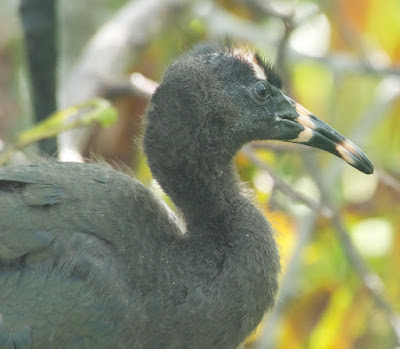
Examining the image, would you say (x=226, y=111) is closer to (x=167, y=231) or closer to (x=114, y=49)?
(x=167, y=231)

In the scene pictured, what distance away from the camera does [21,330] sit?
7.98 ft

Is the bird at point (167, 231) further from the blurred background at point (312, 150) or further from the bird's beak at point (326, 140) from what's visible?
the blurred background at point (312, 150)

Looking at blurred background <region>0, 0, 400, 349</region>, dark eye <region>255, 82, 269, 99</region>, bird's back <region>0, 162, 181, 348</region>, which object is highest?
dark eye <region>255, 82, 269, 99</region>

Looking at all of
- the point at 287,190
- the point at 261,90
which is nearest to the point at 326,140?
the point at 261,90

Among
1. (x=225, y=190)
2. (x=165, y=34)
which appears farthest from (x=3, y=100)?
(x=225, y=190)

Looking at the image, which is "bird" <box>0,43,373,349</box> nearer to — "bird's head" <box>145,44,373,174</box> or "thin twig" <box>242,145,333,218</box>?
"bird's head" <box>145,44,373,174</box>

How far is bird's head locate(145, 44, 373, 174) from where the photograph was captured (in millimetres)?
2709

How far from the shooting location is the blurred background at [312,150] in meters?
3.78

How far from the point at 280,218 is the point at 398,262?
0.66 meters

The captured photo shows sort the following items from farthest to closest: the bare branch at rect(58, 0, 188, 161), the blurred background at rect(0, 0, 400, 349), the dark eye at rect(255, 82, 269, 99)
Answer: the bare branch at rect(58, 0, 188, 161)
the blurred background at rect(0, 0, 400, 349)
the dark eye at rect(255, 82, 269, 99)

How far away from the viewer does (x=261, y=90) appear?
9.24 feet

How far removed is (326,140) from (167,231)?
1.96 feet

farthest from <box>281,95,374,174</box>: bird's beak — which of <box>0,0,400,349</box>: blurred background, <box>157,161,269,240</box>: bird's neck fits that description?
<box>0,0,400,349</box>: blurred background

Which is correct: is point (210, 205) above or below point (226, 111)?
below
